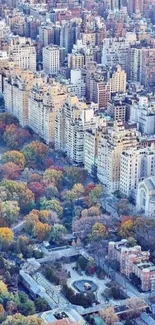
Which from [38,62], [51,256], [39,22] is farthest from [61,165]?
[39,22]

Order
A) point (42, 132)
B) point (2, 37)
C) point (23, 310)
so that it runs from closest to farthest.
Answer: point (23, 310), point (42, 132), point (2, 37)

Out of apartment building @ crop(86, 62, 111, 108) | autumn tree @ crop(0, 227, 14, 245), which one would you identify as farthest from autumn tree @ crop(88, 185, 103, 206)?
apartment building @ crop(86, 62, 111, 108)

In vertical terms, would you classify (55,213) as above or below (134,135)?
below

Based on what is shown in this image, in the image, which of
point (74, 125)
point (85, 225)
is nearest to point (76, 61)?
point (74, 125)

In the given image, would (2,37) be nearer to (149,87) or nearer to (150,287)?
(149,87)

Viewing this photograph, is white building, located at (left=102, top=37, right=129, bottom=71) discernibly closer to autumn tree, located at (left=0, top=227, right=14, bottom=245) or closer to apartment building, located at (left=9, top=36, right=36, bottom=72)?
apartment building, located at (left=9, top=36, right=36, bottom=72)

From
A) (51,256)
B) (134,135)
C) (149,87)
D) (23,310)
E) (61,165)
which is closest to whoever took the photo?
(23,310)

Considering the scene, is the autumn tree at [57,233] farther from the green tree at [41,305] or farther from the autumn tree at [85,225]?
the green tree at [41,305]
